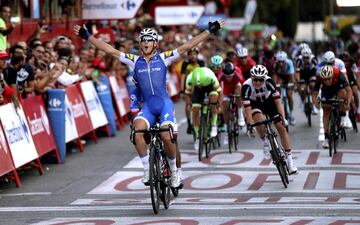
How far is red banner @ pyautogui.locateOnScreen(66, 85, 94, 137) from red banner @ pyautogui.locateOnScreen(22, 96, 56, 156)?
1742 mm

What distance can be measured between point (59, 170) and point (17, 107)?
167 cm

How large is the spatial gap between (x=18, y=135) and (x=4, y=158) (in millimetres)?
978

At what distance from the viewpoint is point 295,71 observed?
81.5ft

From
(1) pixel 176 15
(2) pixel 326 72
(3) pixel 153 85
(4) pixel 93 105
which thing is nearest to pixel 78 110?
(4) pixel 93 105

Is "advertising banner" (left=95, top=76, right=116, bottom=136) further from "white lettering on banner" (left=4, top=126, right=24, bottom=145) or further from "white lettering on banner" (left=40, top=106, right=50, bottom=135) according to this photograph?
"white lettering on banner" (left=4, top=126, right=24, bottom=145)

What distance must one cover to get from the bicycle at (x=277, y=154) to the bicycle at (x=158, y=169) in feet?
6.86

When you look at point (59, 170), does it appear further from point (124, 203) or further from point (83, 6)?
point (83, 6)

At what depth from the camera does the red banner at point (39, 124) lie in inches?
656

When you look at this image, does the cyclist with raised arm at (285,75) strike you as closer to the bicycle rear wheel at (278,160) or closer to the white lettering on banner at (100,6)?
the white lettering on banner at (100,6)

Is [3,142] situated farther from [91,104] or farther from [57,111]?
[91,104]

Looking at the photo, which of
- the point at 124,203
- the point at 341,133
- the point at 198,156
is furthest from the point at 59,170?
the point at 341,133

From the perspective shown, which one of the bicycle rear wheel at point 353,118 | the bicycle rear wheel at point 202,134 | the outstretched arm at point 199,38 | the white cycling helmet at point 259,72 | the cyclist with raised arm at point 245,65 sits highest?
the outstretched arm at point 199,38

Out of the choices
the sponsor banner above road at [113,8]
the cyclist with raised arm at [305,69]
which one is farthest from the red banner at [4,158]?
the sponsor banner above road at [113,8]

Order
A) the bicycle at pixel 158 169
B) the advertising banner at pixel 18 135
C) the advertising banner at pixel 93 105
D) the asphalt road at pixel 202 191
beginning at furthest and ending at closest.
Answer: the advertising banner at pixel 93 105 → the advertising banner at pixel 18 135 → the bicycle at pixel 158 169 → the asphalt road at pixel 202 191
